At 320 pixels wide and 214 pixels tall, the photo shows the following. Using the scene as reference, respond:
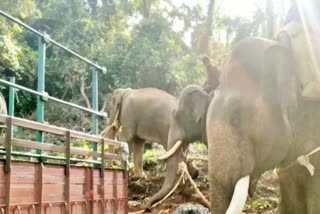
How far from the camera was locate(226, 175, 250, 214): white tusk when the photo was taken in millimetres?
3830

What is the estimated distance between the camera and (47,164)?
425 centimetres

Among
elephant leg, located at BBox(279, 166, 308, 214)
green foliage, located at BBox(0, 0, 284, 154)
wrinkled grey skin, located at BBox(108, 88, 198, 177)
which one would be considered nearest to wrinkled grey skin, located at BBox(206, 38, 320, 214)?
elephant leg, located at BBox(279, 166, 308, 214)

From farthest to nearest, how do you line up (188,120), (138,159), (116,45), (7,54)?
(116,45), (138,159), (7,54), (188,120)

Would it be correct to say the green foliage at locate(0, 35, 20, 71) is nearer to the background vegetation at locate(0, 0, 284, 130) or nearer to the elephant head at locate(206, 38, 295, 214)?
the background vegetation at locate(0, 0, 284, 130)

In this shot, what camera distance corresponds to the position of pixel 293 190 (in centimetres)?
478

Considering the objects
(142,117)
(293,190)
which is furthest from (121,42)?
(293,190)

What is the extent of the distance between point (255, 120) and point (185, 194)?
8.00 meters

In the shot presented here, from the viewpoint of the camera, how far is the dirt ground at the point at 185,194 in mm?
10863

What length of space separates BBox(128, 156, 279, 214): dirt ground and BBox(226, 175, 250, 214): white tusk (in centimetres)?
625

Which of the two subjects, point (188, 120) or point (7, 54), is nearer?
point (188, 120)

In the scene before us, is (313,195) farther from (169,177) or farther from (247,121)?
(169,177)

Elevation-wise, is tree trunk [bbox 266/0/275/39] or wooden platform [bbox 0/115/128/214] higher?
tree trunk [bbox 266/0/275/39]

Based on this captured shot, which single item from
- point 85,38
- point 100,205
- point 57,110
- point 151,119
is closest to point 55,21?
point 85,38

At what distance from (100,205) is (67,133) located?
1.02m
